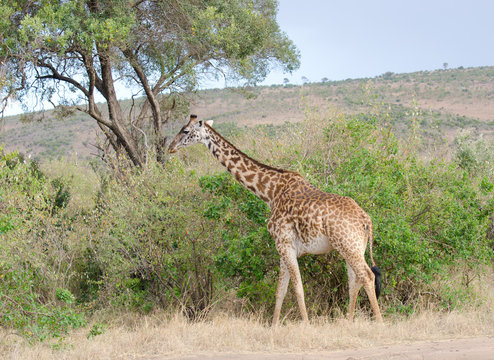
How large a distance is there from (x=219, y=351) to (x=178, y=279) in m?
3.33

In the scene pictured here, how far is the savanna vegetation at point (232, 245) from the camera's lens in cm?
839

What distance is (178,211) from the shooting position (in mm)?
9570

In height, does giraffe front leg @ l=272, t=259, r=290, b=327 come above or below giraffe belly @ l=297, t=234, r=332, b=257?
below

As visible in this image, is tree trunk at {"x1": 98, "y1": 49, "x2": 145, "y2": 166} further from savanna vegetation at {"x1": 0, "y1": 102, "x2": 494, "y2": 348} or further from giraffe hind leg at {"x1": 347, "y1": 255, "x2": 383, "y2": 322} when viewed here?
giraffe hind leg at {"x1": 347, "y1": 255, "x2": 383, "y2": 322}

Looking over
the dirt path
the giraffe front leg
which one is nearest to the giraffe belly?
the giraffe front leg

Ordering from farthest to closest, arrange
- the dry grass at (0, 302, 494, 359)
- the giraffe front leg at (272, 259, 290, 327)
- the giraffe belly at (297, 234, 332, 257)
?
the giraffe front leg at (272, 259, 290, 327), the giraffe belly at (297, 234, 332, 257), the dry grass at (0, 302, 494, 359)

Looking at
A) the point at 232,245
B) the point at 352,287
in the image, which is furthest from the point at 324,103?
the point at 352,287

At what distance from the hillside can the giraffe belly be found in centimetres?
3110

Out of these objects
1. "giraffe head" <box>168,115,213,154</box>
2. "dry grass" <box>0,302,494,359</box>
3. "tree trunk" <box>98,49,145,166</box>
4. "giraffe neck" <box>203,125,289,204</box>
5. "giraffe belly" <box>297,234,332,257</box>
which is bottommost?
"dry grass" <box>0,302,494,359</box>

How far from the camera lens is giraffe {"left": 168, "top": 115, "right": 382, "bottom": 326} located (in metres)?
7.30

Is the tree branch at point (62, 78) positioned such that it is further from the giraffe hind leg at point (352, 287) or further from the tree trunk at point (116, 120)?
the giraffe hind leg at point (352, 287)

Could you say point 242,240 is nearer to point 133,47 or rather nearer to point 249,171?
point 249,171

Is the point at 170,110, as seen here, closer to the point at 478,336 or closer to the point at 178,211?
the point at 178,211

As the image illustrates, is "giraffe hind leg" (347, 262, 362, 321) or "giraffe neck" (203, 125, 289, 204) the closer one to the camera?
"giraffe hind leg" (347, 262, 362, 321)
